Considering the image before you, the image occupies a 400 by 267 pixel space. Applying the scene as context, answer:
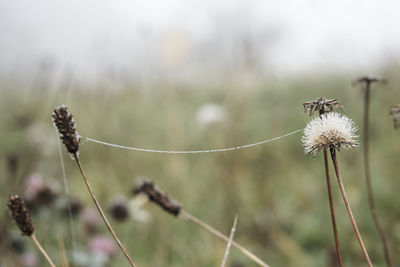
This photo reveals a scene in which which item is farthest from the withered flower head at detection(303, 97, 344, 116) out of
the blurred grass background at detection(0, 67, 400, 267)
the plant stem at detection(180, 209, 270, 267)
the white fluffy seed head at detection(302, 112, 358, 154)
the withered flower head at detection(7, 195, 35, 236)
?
the blurred grass background at detection(0, 67, 400, 267)

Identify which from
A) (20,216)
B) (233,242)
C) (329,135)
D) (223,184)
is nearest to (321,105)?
(329,135)

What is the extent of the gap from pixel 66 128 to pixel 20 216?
19cm

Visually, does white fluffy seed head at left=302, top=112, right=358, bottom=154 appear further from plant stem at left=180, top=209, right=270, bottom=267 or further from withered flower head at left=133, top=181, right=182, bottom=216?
withered flower head at left=133, top=181, right=182, bottom=216

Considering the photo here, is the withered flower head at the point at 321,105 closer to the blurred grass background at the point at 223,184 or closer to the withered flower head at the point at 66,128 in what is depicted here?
the withered flower head at the point at 66,128

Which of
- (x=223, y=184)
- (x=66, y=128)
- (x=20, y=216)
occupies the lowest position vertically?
(x=20, y=216)

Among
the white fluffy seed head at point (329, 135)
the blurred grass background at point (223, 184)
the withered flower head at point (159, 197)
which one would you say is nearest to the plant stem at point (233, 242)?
the withered flower head at point (159, 197)

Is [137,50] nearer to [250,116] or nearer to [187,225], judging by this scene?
[250,116]

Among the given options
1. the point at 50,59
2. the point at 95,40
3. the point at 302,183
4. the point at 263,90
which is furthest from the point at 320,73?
the point at 50,59

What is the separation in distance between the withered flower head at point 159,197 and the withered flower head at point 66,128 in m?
0.22

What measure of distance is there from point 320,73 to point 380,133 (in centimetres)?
224

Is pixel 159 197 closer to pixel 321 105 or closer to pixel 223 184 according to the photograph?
pixel 321 105

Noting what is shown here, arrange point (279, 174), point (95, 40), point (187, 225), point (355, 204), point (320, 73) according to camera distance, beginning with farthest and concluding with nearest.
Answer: point (320, 73) < point (95, 40) < point (279, 174) < point (187, 225) < point (355, 204)

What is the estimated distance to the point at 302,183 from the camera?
195cm

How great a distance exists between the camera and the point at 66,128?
57 cm
